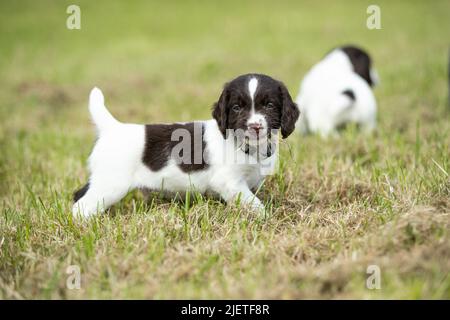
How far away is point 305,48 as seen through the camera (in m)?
Result: 14.9

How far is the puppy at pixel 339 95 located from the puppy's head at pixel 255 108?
9.39 ft

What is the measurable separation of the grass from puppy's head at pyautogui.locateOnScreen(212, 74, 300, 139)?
0.34 metres

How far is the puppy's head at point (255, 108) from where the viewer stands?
3990 mm

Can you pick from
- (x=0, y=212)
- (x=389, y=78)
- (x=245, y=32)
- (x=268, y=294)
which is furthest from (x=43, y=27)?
(x=268, y=294)

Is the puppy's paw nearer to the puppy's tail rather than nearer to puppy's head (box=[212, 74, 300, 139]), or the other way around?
the puppy's tail

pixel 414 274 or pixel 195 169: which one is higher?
pixel 195 169

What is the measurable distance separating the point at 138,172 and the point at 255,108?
1.12 meters

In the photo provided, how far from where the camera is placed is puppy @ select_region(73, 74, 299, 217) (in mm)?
4188

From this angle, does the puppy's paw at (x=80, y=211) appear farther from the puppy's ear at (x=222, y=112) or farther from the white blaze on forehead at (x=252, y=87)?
the white blaze on forehead at (x=252, y=87)

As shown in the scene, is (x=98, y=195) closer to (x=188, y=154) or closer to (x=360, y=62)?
(x=188, y=154)

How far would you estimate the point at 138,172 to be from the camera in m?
4.41

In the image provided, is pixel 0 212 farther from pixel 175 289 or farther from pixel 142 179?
pixel 175 289

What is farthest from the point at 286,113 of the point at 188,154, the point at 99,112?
the point at 99,112

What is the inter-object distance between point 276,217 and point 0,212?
8.28ft
